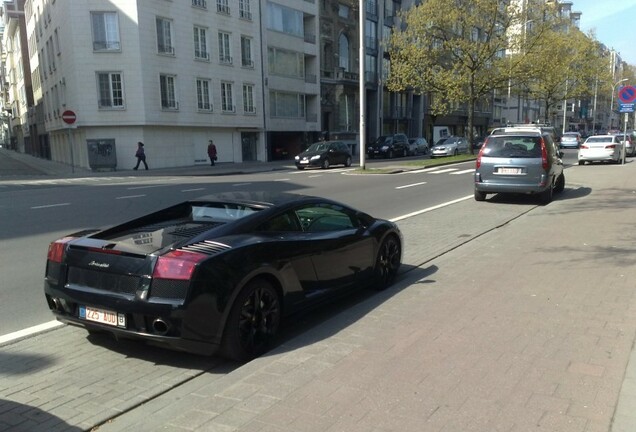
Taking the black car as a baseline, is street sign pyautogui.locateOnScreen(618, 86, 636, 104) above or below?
above

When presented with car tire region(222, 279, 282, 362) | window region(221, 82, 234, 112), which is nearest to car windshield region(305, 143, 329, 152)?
window region(221, 82, 234, 112)

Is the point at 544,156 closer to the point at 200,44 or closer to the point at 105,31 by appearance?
the point at 105,31

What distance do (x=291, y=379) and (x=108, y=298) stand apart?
1528mm

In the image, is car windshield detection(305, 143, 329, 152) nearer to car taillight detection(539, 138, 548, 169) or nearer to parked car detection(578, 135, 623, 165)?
parked car detection(578, 135, 623, 165)

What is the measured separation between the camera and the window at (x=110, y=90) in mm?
31672

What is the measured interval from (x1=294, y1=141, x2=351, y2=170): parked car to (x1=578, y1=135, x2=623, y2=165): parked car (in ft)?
41.9

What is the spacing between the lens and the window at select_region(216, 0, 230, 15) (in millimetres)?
36397

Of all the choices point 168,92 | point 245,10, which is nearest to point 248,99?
point 245,10

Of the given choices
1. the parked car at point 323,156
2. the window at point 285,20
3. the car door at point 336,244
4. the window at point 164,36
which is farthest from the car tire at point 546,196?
the window at point 285,20

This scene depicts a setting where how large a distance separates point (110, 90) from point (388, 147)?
20.4 m

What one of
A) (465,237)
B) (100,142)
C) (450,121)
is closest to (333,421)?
(465,237)

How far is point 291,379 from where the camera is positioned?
367 centimetres

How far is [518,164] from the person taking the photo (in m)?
12.9

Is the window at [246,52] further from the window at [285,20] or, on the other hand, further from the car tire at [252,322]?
the car tire at [252,322]
